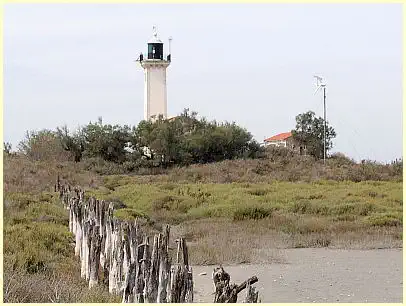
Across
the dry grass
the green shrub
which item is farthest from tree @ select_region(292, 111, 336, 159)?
the green shrub

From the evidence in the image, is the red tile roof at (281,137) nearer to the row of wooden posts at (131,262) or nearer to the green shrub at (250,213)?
the green shrub at (250,213)

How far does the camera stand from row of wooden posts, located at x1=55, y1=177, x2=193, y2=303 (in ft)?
19.3

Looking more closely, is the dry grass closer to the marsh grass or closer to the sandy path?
the marsh grass

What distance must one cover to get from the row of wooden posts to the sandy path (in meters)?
1.42

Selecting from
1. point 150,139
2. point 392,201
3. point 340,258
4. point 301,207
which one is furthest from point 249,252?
point 150,139

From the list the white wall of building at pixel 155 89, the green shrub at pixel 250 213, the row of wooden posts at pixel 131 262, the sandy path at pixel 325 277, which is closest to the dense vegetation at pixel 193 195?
the green shrub at pixel 250 213

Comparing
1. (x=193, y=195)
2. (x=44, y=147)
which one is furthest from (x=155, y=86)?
(x=193, y=195)

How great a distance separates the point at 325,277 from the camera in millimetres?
12141

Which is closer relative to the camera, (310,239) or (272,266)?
(272,266)

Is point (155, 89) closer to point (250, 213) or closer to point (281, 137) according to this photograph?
point (281, 137)

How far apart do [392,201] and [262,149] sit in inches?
717

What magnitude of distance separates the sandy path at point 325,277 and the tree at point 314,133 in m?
26.3

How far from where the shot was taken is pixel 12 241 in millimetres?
10922

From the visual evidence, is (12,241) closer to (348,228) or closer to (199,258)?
(199,258)
